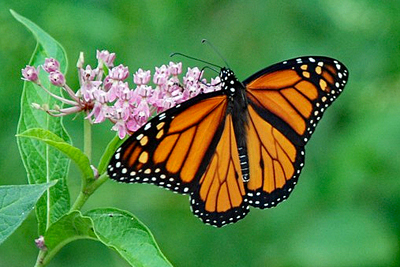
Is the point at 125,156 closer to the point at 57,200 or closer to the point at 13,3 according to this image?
the point at 57,200

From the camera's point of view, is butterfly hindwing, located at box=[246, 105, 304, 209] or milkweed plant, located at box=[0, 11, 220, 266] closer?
milkweed plant, located at box=[0, 11, 220, 266]

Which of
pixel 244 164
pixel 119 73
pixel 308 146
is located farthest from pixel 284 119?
pixel 308 146

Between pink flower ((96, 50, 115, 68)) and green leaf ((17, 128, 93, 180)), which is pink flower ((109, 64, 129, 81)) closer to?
pink flower ((96, 50, 115, 68))

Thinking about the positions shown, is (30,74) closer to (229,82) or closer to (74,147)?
(74,147)

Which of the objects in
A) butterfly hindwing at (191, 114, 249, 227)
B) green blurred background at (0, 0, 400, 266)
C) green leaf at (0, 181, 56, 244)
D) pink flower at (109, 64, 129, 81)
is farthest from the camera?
green blurred background at (0, 0, 400, 266)

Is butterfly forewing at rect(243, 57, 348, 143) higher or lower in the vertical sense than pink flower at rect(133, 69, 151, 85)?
higher

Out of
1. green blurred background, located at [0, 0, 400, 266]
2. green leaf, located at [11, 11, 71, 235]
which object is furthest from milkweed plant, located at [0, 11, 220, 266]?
green blurred background, located at [0, 0, 400, 266]

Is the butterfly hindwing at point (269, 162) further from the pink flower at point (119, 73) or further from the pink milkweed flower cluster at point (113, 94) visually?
the pink flower at point (119, 73)
